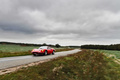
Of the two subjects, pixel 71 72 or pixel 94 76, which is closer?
→ pixel 94 76

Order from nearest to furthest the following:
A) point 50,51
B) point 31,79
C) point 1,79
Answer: point 1,79
point 31,79
point 50,51

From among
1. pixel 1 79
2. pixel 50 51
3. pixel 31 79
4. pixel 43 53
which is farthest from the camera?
pixel 50 51

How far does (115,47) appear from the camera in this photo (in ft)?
228

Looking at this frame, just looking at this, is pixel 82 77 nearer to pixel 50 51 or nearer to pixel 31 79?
pixel 31 79

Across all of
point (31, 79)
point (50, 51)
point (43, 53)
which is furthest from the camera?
point (50, 51)

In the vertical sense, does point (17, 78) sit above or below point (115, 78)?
above

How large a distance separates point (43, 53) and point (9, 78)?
11753 millimetres

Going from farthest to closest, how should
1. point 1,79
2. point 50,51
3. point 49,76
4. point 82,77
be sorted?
point 50,51 < point 82,77 < point 49,76 < point 1,79

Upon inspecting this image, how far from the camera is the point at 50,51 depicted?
17.7 metres

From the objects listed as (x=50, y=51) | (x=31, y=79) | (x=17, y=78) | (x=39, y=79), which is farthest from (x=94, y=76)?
(x=50, y=51)

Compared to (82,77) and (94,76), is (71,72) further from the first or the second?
(94,76)

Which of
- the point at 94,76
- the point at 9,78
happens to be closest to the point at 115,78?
the point at 94,76

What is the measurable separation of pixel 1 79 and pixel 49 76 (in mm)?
1888

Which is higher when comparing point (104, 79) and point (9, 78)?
point (9, 78)
